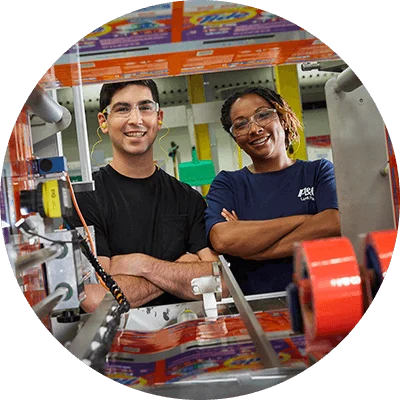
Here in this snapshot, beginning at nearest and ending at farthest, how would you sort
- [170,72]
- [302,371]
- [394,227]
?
1. [302,371]
2. [394,227]
3. [170,72]

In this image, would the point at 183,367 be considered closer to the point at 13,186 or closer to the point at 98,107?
the point at 13,186

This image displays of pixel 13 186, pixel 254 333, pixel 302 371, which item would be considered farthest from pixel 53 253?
pixel 302 371

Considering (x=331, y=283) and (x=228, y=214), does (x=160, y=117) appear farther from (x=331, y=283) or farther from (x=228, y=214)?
(x=331, y=283)

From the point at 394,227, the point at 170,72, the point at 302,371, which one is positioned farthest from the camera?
the point at 170,72

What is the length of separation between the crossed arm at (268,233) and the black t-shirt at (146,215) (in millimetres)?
69

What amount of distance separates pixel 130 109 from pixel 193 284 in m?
0.57

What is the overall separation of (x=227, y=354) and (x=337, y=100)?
2.63ft

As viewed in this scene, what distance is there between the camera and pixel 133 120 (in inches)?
65.4

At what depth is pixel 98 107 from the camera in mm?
1661

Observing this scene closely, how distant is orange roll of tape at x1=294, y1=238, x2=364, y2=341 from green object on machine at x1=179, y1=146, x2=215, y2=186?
0.53m

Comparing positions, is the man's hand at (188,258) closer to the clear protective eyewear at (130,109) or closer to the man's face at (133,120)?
the man's face at (133,120)

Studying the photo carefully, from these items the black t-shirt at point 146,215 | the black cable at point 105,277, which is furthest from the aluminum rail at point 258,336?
the black cable at point 105,277

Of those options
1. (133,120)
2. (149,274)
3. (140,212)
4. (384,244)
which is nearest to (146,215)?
(140,212)

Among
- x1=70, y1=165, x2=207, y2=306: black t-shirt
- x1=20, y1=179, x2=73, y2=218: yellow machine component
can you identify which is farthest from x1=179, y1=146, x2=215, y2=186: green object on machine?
x1=20, y1=179, x2=73, y2=218: yellow machine component
